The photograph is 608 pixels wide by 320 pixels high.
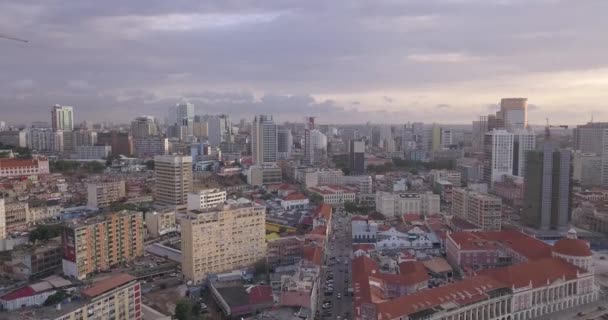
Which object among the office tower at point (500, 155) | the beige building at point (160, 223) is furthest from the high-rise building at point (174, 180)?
the office tower at point (500, 155)

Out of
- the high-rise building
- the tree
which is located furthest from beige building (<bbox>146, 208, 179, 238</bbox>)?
the tree

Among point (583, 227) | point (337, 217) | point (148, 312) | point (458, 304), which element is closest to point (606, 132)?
point (583, 227)

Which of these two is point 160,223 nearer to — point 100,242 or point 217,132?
point 100,242

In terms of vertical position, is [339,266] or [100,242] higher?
[100,242]

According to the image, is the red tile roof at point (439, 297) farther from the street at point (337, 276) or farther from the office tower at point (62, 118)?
the office tower at point (62, 118)

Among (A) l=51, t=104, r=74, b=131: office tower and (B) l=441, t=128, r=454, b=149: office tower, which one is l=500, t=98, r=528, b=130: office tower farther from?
(A) l=51, t=104, r=74, b=131: office tower

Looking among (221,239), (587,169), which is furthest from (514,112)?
(221,239)

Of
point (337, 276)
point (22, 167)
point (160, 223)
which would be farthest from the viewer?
point (22, 167)

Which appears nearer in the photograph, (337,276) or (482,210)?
(337,276)
